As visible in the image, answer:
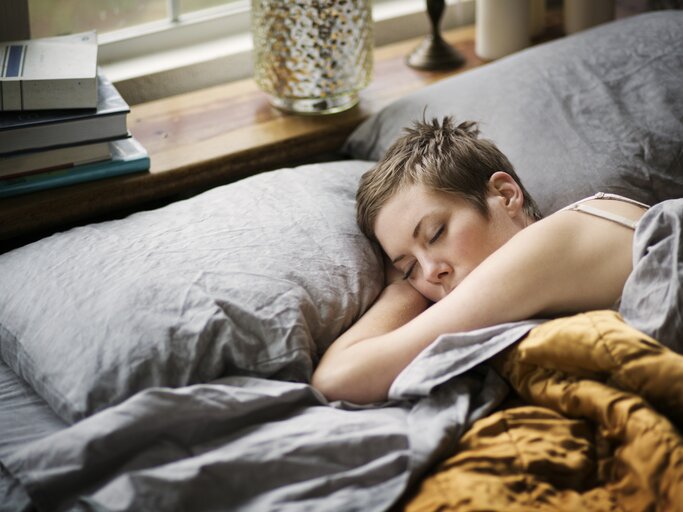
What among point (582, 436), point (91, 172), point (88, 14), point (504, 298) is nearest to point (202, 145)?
point (91, 172)

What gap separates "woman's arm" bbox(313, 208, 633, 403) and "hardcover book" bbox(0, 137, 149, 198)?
53cm

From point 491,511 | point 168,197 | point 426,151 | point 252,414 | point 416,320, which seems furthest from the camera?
point 168,197

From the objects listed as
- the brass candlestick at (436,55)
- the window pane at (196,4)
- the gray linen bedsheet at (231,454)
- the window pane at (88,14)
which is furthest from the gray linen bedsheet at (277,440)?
the window pane at (196,4)

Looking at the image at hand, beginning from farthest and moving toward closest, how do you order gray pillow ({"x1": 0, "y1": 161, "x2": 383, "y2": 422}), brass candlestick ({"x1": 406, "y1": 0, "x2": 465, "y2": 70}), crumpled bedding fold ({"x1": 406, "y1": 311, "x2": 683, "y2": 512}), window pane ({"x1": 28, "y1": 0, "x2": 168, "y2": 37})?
brass candlestick ({"x1": 406, "y1": 0, "x2": 465, "y2": 70}) < window pane ({"x1": 28, "y1": 0, "x2": 168, "y2": 37}) < gray pillow ({"x1": 0, "y1": 161, "x2": 383, "y2": 422}) < crumpled bedding fold ({"x1": 406, "y1": 311, "x2": 683, "y2": 512})

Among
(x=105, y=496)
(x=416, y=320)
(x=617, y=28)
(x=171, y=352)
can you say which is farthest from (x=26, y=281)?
(x=617, y=28)

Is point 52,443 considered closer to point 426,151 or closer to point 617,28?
point 426,151

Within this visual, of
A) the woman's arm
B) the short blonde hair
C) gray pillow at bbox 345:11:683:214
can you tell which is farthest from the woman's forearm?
gray pillow at bbox 345:11:683:214

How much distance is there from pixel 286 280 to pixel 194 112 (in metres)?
0.69

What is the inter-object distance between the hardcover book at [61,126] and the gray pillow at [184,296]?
0.19m

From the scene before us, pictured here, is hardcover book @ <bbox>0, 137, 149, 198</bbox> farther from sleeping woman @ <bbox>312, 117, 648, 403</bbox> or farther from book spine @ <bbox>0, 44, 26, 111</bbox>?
sleeping woman @ <bbox>312, 117, 648, 403</bbox>

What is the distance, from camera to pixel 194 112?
161cm

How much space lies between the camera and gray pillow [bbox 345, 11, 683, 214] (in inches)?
49.4

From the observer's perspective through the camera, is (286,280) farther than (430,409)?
Yes

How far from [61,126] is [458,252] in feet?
2.08
